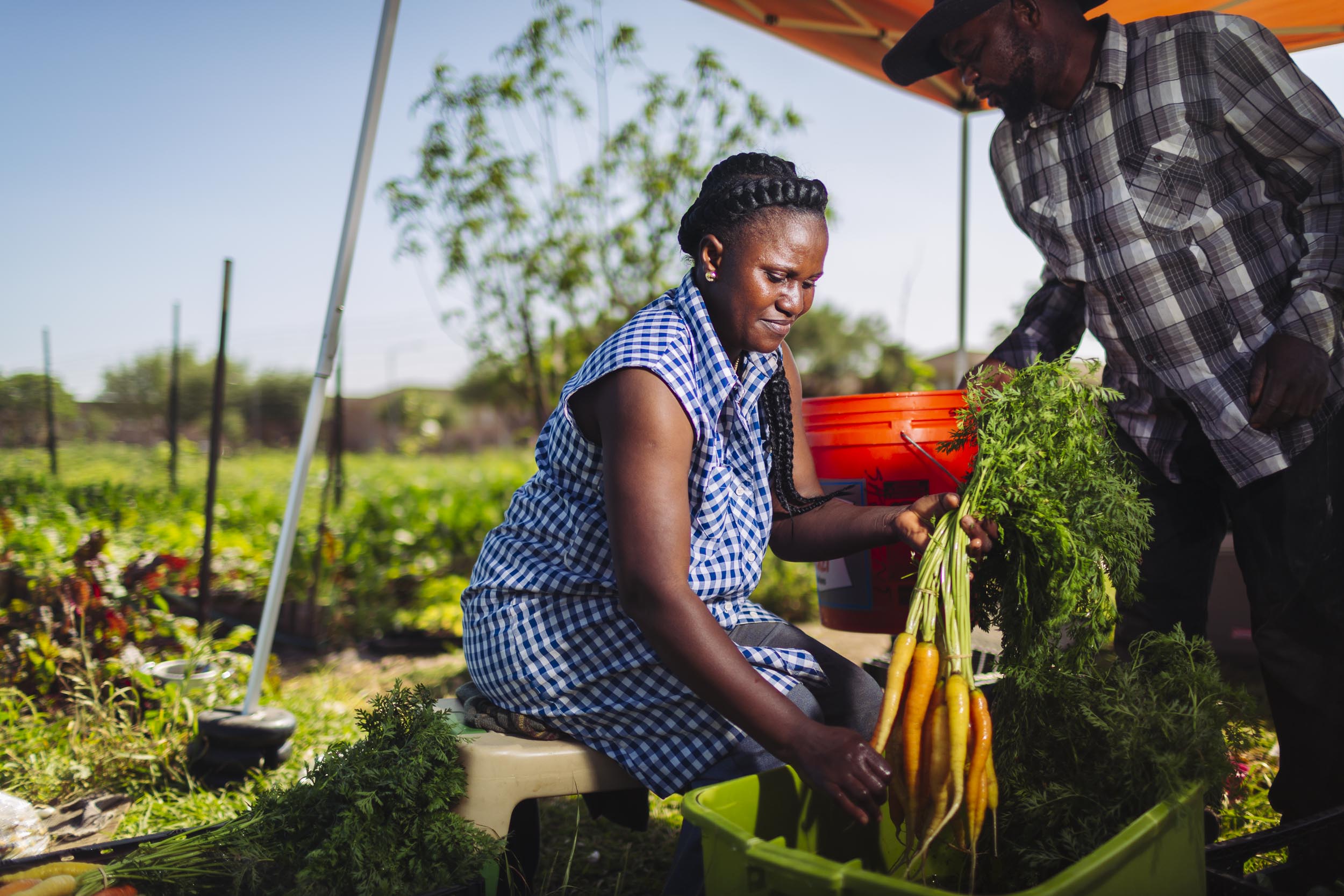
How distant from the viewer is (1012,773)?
76.3 inches

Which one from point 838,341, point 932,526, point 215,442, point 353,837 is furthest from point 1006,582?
point 838,341

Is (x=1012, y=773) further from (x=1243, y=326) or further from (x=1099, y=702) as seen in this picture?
(x=1243, y=326)

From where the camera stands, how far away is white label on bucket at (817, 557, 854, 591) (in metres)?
2.67

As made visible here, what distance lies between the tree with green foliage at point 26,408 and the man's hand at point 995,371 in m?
7.06

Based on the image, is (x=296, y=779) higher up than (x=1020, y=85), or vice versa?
(x=1020, y=85)

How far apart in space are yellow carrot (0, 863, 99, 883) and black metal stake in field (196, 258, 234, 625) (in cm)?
206

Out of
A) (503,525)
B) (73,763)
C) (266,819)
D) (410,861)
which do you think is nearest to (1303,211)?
(503,525)

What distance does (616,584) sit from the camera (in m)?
1.85

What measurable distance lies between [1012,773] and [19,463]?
22.7ft

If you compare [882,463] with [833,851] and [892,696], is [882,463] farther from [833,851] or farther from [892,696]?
[833,851]

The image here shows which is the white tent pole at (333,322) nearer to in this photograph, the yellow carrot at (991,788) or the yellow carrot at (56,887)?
the yellow carrot at (56,887)

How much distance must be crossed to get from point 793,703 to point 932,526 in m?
0.54

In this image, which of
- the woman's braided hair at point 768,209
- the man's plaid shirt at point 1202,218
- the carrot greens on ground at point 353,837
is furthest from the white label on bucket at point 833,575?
the carrot greens on ground at point 353,837

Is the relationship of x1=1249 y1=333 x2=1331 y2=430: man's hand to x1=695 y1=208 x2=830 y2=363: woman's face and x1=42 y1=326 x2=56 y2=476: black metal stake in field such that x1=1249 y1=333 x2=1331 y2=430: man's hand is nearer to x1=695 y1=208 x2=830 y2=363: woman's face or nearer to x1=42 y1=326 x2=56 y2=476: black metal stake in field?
x1=695 y1=208 x2=830 y2=363: woman's face
